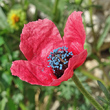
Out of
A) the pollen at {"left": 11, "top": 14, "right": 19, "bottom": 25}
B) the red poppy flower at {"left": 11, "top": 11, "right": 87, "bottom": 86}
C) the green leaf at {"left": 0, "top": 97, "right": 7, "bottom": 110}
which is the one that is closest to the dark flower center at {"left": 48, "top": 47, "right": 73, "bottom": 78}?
the red poppy flower at {"left": 11, "top": 11, "right": 87, "bottom": 86}

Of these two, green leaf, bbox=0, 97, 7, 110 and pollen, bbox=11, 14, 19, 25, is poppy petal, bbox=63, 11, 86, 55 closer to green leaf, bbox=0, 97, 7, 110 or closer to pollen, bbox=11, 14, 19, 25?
green leaf, bbox=0, 97, 7, 110

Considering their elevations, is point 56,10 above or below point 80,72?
above

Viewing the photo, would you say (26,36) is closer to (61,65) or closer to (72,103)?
(61,65)

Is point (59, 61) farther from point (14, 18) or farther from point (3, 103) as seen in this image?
point (14, 18)

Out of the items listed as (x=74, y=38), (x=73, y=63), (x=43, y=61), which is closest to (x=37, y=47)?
(x=43, y=61)

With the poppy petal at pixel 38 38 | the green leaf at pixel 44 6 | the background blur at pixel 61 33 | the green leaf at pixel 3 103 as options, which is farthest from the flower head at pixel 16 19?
the poppy petal at pixel 38 38

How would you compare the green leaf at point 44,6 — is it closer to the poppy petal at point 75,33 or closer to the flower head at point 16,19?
the flower head at point 16,19

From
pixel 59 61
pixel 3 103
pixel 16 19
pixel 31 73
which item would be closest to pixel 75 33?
pixel 59 61
